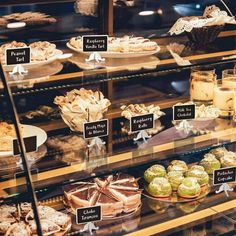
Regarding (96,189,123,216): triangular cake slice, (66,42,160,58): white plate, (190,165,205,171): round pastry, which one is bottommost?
(96,189,123,216): triangular cake slice

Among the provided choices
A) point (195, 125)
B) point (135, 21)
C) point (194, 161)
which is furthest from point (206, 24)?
point (135, 21)

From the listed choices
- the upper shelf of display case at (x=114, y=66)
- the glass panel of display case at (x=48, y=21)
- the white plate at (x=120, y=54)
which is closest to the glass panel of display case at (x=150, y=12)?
the glass panel of display case at (x=48, y=21)

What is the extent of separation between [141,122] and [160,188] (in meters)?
0.36

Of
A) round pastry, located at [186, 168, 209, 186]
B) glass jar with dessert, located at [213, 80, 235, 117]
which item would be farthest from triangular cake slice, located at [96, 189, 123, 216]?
glass jar with dessert, located at [213, 80, 235, 117]

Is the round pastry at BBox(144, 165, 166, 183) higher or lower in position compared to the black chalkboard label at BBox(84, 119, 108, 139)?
lower

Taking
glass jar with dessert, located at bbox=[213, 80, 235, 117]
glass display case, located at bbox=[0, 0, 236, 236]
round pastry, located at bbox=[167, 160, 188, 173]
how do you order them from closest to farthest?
glass display case, located at bbox=[0, 0, 236, 236] < glass jar with dessert, located at bbox=[213, 80, 235, 117] < round pastry, located at bbox=[167, 160, 188, 173]

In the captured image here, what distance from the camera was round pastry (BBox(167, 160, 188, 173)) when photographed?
2.65m

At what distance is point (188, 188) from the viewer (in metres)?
2.45

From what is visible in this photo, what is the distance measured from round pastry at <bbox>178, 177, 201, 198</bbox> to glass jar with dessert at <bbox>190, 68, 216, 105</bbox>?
381mm

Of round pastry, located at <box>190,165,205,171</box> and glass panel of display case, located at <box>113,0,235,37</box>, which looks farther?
glass panel of display case, located at <box>113,0,235,37</box>

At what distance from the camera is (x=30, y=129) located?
221 centimetres

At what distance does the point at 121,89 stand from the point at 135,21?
1.90 feet

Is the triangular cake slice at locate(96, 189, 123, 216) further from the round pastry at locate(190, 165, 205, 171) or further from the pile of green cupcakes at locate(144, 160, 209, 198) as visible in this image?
the round pastry at locate(190, 165, 205, 171)

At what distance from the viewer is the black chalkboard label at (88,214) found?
2.12 meters
